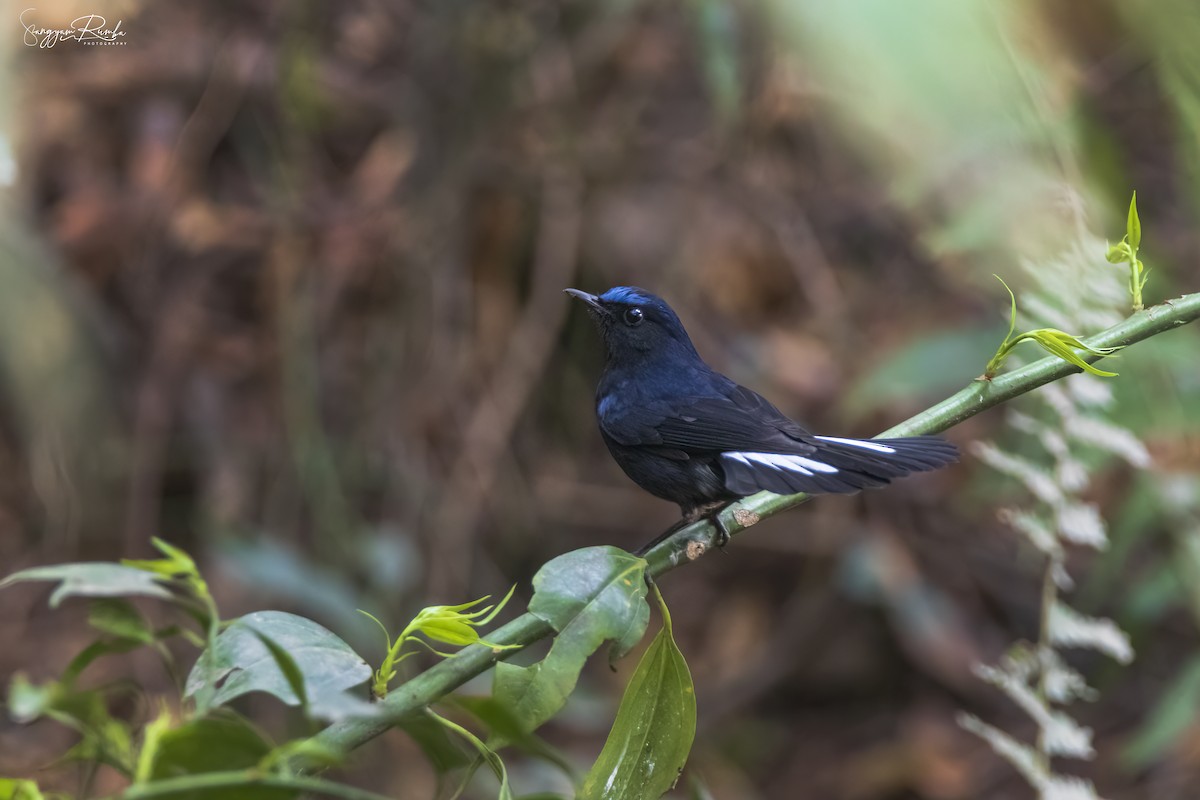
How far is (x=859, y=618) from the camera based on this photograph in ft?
19.2

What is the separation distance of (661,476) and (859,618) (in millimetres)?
3477

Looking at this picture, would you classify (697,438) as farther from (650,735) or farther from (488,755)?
(488,755)

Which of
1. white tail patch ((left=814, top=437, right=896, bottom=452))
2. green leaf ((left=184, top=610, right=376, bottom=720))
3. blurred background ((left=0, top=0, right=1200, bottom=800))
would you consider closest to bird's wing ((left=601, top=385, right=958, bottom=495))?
white tail patch ((left=814, top=437, right=896, bottom=452))

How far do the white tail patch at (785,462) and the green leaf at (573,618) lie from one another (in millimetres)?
547

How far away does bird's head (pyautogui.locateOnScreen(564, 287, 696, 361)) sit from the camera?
3170 millimetres

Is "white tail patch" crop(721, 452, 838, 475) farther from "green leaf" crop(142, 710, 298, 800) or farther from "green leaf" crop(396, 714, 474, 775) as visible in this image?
"green leaf" crop(142, 710, 298, 800)

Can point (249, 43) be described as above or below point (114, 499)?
above

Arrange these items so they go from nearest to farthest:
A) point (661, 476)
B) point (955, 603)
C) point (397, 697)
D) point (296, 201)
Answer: point (397, 697), point (661, 476), point (296, 201), point (955, 603)

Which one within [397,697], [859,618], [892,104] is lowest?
[859,618]

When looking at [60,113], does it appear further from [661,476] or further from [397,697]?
[397,697]

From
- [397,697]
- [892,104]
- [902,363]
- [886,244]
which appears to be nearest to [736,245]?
[886,244]
